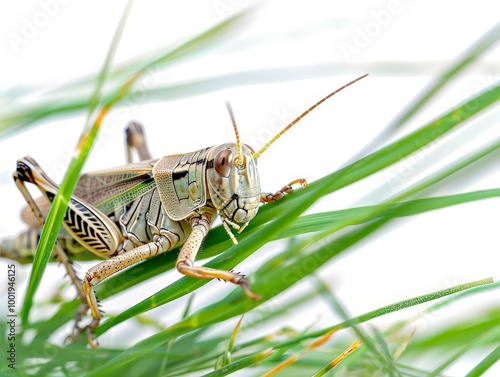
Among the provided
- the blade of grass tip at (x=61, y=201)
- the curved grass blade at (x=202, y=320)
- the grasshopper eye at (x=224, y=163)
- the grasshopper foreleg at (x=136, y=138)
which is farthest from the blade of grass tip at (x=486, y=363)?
the grasshopper foreleg at (x=136, y=138)

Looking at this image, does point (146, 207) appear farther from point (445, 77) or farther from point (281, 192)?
point (445, 77)

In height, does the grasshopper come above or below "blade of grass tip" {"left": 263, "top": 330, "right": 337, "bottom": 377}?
above

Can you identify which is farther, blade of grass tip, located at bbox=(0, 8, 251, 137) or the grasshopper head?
the grasshopper head

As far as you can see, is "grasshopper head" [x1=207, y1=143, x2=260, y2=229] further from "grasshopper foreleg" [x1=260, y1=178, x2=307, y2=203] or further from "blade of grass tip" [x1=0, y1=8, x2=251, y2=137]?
"blade of grass tip" [x1=0, y1=8, x2=251, y2=137]

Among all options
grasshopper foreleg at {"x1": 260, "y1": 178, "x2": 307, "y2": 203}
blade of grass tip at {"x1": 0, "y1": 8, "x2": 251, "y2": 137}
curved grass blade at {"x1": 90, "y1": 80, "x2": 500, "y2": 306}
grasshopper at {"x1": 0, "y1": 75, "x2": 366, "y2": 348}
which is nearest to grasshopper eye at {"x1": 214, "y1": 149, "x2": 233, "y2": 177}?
grasshopper at {"x1": 0, "y1": 75, "x2": 366, "y2": 348}

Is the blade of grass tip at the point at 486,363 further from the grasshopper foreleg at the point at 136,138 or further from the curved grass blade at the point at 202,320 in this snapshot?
the grasshopper foreleg at the point at 136,138

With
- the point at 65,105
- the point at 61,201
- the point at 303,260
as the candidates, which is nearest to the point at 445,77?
the point at 303,260
